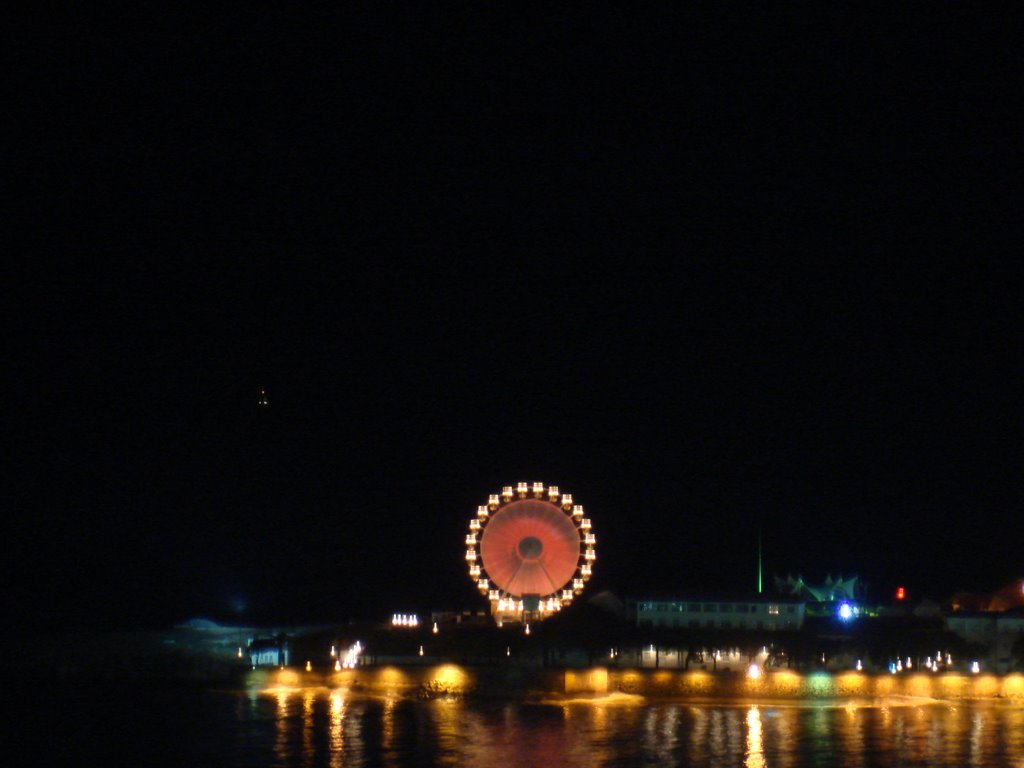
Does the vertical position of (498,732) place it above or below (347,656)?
below

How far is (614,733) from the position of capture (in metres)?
29.2

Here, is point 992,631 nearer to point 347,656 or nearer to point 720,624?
point 720,624

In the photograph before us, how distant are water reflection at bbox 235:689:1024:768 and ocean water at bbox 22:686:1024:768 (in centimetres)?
4

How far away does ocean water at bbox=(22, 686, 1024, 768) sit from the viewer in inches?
1033

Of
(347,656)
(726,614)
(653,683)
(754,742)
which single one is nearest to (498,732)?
(754,742)

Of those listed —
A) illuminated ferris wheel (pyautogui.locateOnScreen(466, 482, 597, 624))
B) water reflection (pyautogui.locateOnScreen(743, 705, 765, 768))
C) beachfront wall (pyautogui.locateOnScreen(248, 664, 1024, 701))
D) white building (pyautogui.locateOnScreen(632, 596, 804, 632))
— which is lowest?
water reflection (pyautogui.locateOnScreen(743, 705, 765, 768))

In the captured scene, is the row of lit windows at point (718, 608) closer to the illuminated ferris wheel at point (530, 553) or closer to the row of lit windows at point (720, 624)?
the row of lit windows at point (720, 624)

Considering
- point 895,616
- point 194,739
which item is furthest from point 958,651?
point 194,739

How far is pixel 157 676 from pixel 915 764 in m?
23.4

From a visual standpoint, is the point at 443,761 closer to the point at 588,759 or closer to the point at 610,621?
the point at 588,759

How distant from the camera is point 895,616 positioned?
42.7 m

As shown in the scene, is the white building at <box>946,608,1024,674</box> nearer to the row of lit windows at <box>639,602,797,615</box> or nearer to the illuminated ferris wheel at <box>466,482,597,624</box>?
the row of lit windows at <box>639,602,797,615</box>

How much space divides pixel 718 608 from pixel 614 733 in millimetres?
13062

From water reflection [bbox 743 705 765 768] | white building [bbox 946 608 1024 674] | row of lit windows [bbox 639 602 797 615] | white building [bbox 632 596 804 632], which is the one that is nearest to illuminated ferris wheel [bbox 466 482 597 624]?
white building [bbox 632 596 804 632]
